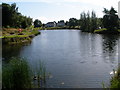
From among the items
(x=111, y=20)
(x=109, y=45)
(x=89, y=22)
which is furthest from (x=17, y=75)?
(x=89, y=22)

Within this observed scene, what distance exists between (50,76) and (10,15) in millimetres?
63406

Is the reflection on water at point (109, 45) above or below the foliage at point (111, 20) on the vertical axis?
below

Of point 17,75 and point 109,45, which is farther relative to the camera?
point 109,45

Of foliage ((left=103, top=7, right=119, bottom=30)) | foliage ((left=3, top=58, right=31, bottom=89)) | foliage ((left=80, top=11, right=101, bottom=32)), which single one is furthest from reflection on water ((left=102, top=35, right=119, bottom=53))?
foliage ((left=80, top=11, right=101, bottom=32))

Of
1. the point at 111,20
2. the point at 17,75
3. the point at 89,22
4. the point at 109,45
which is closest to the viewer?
the point at 17,75

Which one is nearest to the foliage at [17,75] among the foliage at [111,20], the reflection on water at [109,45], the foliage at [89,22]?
the reflection on water at [109,45]

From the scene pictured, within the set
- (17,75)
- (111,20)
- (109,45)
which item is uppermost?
(111,20)

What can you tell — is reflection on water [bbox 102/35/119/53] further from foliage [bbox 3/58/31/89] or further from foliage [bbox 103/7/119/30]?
foliage [bbox 103/7/119/30]

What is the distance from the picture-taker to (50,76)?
60.2ft

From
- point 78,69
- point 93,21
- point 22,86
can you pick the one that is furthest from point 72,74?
point 93,21

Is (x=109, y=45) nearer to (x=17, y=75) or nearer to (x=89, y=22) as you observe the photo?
(x=17, y=75)

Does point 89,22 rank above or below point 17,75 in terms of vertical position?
above

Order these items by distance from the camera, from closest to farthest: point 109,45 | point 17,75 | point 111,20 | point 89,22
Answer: point 17,75, point 109,45, point 111,20, point 89,22

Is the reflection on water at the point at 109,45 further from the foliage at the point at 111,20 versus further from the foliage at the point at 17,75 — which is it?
the foliage at the point at 111,20
